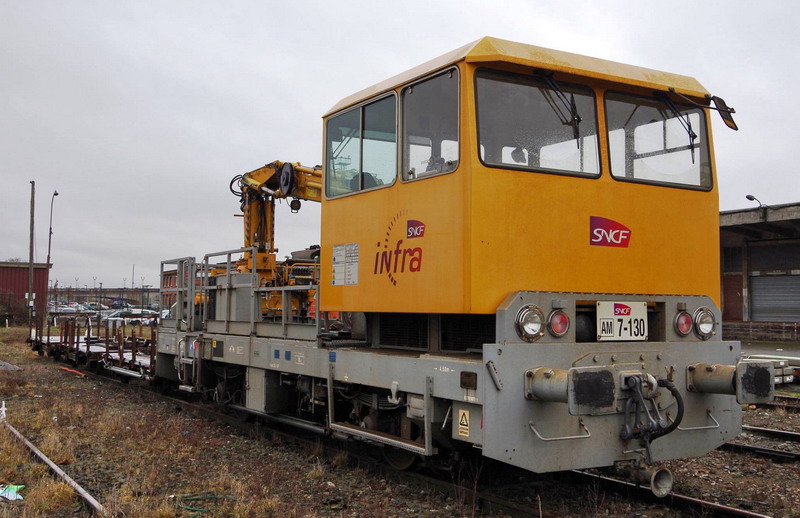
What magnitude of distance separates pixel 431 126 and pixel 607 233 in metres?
1.68

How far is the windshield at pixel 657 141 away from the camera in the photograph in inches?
228

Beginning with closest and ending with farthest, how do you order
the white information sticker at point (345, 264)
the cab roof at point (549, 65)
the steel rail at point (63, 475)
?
the cab roof at point (549, 65) → the steel rail at point (63, 475) → the white information sticker at point (345, 264)

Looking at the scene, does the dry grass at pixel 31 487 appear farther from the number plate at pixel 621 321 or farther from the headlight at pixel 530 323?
the number plate at pixel 621 321

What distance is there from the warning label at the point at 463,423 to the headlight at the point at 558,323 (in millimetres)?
874

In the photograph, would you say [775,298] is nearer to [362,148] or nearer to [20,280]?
[362,148]

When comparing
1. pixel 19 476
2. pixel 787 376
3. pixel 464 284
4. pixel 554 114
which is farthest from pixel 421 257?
pixel 787 376

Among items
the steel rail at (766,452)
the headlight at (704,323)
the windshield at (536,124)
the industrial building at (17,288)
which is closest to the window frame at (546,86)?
the windshield at (536,124)

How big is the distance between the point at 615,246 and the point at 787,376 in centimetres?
884

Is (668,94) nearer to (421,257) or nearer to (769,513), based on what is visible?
(421,257)

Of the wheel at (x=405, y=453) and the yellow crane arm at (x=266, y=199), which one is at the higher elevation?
the yellow crane arm at (x=266, y=199)

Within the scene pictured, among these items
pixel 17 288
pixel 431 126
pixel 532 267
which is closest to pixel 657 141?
pixel 532 267

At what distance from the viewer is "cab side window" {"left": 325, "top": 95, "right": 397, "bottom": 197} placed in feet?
20.1

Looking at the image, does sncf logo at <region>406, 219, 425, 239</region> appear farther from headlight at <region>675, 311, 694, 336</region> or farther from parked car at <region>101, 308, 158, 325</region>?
parked car at <region>101, 308, 158, 325</region>

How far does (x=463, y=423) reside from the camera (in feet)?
16.8
